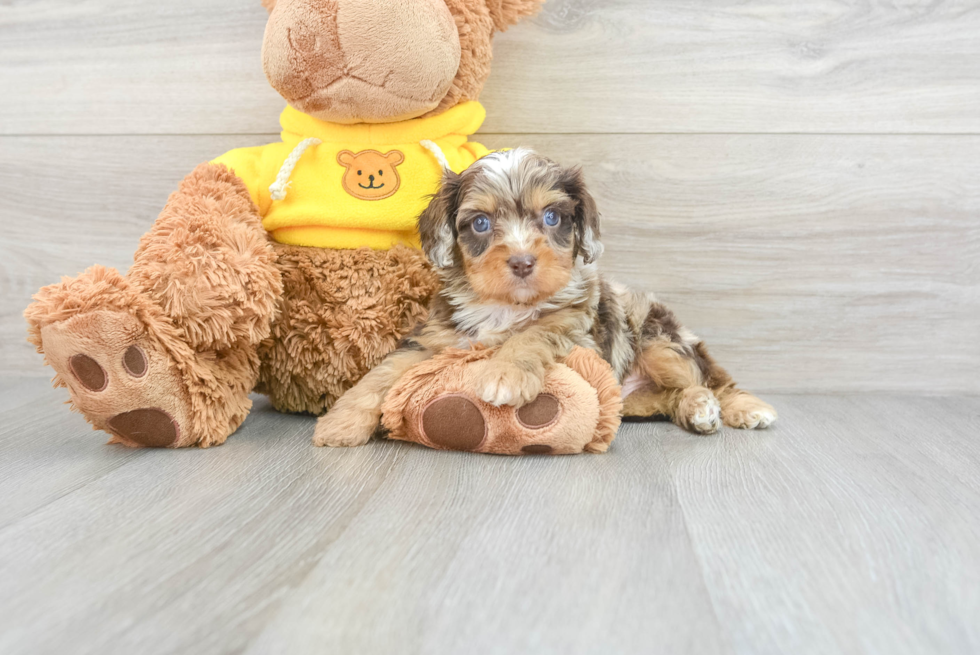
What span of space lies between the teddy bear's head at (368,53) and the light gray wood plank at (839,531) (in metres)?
1.32

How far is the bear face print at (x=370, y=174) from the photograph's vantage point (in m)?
2.23

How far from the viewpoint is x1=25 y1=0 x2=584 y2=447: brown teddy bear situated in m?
1.86

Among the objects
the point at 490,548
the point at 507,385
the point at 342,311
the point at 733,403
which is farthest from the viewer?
the point at 733,403

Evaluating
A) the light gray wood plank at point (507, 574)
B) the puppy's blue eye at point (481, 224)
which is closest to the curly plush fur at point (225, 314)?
the puppy's blue eye at point (481, 224)

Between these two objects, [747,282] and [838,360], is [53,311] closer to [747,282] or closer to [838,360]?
[747,282]

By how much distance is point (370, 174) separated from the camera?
224 centimetres

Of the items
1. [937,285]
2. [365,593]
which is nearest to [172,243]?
[365,593]

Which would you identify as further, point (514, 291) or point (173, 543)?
point (514, 291)

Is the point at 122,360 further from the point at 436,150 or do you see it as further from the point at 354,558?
the point at 436,150

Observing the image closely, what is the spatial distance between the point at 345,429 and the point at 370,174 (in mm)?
809

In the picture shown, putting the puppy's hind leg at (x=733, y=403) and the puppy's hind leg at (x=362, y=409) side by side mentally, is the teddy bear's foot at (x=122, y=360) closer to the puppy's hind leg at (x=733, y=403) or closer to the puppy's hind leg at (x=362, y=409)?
the puppy's hind leg at (x=362, y=409)

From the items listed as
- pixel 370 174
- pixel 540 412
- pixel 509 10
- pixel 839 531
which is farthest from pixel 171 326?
pixel 839 531

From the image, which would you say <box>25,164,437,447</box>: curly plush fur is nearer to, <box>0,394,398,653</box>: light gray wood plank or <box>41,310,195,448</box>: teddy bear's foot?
<box>41,310,195,448</box>: teddy bear's foot

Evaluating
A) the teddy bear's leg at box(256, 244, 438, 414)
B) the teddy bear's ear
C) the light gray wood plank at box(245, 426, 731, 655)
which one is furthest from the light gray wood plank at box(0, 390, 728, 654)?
the teddy bear's ear
